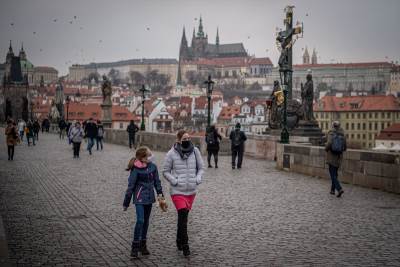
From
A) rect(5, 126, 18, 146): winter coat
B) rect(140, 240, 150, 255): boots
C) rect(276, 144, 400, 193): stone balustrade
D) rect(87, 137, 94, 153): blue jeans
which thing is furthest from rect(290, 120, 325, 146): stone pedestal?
rect(140, 240, 150, 255): boots

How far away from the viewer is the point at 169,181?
7.28 metres

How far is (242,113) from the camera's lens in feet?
436

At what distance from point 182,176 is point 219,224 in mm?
1915

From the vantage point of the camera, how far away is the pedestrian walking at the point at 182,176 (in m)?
7.23

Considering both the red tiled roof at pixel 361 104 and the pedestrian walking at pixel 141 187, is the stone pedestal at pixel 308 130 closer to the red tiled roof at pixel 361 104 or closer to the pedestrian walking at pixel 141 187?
the pedestrian walking at pixel 141 187

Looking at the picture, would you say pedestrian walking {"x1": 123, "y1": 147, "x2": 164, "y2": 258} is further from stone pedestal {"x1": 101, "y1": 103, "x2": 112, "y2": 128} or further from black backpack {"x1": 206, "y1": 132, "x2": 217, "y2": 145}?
stone pedestal {"x1": 101, "y1": 103, "x2": 112, "y2": 128}

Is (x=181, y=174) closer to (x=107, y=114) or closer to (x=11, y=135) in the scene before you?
(x=11, y=135)

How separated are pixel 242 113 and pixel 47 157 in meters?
112

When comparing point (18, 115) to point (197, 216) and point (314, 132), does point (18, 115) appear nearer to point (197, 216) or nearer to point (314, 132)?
point (314, 132)

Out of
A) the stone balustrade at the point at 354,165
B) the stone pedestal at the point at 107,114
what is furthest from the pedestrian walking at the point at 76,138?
the stone pedestal at the point at 107,114

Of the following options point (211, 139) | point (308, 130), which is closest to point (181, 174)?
point (211, 139)

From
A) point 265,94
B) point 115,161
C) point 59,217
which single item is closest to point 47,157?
point 115,161

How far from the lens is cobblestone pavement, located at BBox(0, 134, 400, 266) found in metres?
6.92

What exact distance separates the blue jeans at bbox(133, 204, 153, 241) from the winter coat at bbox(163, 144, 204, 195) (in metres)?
0.37
